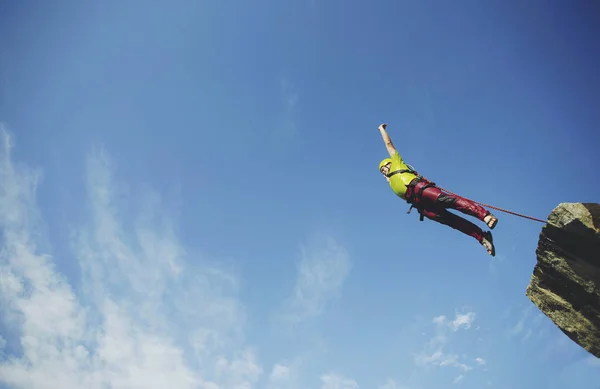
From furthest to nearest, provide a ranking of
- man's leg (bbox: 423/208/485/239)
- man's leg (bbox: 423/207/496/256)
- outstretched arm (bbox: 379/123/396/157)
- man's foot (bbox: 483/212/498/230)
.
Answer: outstretched arm (bbox: 379/123/396/157) < man's leg (bbox: 423/208/485/239) < man's leg (bbox: 423/207/496/256) < man's foot (bbox: 483/212/498/230)

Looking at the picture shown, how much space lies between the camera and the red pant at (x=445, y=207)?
779 cm

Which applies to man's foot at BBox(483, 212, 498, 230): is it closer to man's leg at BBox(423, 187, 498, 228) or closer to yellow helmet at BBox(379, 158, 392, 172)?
man's leg at BBox(423, 187, 498, 228)

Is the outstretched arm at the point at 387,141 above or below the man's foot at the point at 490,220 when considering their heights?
above

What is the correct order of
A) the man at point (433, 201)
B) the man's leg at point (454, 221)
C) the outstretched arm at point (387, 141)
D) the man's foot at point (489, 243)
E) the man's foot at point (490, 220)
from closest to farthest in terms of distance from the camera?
the man's foot at point (490, 220) < the man's foot at point (489, 243) < the man at point (433, 201) < the man's leg at point (454, 221) < the outstretched arm at point (387, 141)

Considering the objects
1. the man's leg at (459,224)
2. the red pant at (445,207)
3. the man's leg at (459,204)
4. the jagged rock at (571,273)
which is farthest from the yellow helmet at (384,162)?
the jagged rock at (571,273)

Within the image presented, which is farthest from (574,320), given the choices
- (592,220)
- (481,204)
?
(481,204)

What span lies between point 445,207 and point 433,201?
0.31 meters

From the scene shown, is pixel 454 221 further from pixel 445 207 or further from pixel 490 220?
pixel 490 220

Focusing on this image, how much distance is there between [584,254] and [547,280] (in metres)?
1.40

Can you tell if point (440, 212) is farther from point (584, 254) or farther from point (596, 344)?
point (596, 344)

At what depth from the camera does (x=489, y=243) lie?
7.67m

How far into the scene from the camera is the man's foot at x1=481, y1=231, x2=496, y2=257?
7.54 metres

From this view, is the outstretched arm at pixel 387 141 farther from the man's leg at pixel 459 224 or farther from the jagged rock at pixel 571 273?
the jagged rock at pixel 571 273

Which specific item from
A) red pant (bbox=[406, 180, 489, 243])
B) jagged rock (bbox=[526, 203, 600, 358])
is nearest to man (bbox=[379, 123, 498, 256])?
red pant (bbox=[406, 180, 489, 243])
